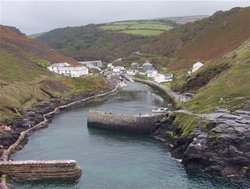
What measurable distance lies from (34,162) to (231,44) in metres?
144

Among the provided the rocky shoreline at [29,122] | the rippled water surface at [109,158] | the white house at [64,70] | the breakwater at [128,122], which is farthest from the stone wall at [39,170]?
the white house at [64,70]

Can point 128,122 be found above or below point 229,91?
below

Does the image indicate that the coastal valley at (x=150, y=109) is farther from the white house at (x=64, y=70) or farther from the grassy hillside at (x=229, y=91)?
the white house at (x=64, y=70)

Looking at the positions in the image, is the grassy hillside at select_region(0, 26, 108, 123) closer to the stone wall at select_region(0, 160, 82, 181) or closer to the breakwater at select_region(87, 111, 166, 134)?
the breakwater at select_region(87, 111, 166, 134)

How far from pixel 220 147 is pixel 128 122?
31.5 meters

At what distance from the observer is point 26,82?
14138cm

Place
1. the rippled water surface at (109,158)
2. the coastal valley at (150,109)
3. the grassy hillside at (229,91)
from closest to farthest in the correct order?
the rippled water surface at (109,158)
the coastal valley at (150,109)
the grassy hillside at (229,91)

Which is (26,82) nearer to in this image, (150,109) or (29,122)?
(29,122)

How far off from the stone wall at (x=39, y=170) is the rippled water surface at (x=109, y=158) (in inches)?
65.4

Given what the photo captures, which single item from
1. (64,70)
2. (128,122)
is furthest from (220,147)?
(64,70)

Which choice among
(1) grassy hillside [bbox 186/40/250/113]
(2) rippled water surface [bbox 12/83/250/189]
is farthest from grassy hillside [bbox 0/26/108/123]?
(1) grassy hillside [bbox 186/40/250/113]

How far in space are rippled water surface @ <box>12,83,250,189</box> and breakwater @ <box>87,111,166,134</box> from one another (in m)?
2.60

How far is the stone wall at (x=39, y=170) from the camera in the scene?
7006cm

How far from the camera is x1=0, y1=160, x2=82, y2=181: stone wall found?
230 ft
